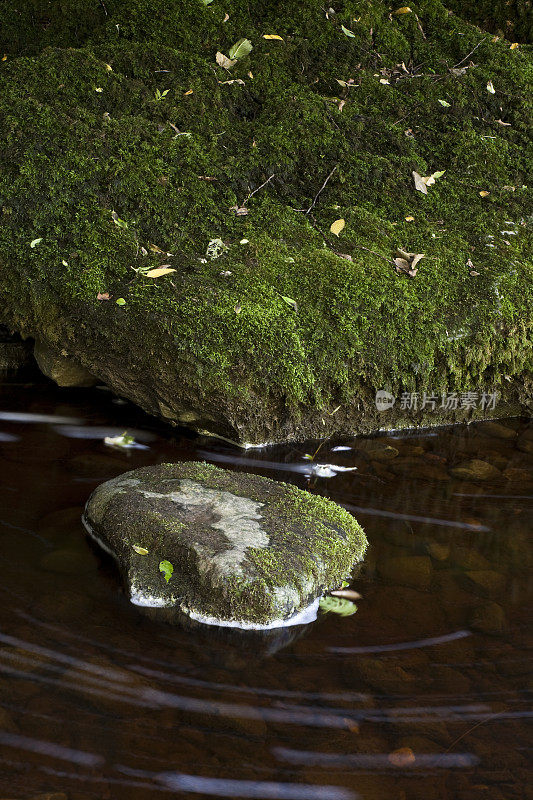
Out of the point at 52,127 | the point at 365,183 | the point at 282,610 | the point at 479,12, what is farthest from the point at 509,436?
the point at 479,12

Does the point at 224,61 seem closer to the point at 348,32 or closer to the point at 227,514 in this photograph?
the point at 348,32

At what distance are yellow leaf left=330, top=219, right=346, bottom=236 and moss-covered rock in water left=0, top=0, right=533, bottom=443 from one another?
0.03m

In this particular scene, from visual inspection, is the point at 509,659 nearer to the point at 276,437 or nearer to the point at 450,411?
the point at 276,437

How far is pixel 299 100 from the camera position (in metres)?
5.57

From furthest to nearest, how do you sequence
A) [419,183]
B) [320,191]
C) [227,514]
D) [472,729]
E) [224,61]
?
[224,61], [419,183], [320,191], [227,514], [472,729]

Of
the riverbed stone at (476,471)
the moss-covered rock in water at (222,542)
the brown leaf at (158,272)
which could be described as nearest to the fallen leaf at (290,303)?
the brown leaf at (158,272)

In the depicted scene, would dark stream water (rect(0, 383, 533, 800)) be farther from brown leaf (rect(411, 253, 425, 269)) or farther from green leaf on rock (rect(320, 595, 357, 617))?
brown leaf (rect(411, 253, 425, 269))

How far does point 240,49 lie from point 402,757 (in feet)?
18.5

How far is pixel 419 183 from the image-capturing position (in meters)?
5.47

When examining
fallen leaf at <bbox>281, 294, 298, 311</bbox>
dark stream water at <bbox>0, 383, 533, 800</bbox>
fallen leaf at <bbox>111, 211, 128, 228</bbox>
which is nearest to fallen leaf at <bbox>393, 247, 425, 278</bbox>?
fallen leaf at <bbox>281, 294, 298, 311</bbox>

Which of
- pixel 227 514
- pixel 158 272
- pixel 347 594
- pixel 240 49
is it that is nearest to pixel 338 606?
pixel 347 594

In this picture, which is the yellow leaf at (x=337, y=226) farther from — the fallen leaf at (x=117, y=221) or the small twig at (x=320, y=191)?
the fallen leaf at (x=117, y=221)

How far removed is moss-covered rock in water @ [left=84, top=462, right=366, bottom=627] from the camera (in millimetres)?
2812

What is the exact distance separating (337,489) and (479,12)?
571 cm
